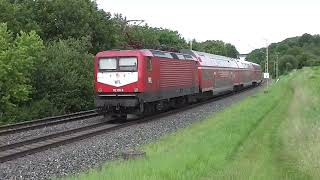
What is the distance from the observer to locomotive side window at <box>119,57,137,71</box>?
2297 cm

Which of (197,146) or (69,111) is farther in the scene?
(69,111)

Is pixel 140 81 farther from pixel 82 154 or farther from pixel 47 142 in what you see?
pixel 82 154

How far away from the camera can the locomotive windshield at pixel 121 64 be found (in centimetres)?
2298

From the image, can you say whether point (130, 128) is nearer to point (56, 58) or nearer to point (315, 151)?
point (315, 151)

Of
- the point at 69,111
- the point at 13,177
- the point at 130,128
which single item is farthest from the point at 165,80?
the point at 13,177

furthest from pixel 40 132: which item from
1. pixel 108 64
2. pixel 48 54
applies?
pixel 48 54

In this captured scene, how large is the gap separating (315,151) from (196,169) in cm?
272

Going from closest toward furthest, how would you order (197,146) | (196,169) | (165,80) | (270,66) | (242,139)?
(196,169) → (197,146) → (242,139) → (165,80) → (270,66)

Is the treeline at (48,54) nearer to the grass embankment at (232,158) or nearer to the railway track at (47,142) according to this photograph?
the railway track at (47,142)

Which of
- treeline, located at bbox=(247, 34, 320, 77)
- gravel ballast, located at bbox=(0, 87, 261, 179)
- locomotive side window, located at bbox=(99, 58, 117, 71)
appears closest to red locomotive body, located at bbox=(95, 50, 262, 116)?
locomotive side window, located at bbox=(99, 58, 117, 71)

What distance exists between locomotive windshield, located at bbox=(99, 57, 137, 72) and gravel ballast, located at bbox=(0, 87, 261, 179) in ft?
8.75

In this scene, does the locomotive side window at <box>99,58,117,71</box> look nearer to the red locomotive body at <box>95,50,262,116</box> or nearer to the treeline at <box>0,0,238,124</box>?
the red locomotive body at <box>95,50,262,116</box>

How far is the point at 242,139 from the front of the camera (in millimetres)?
15922

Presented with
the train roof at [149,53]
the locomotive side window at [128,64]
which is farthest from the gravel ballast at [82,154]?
the train roof at [149,53]
